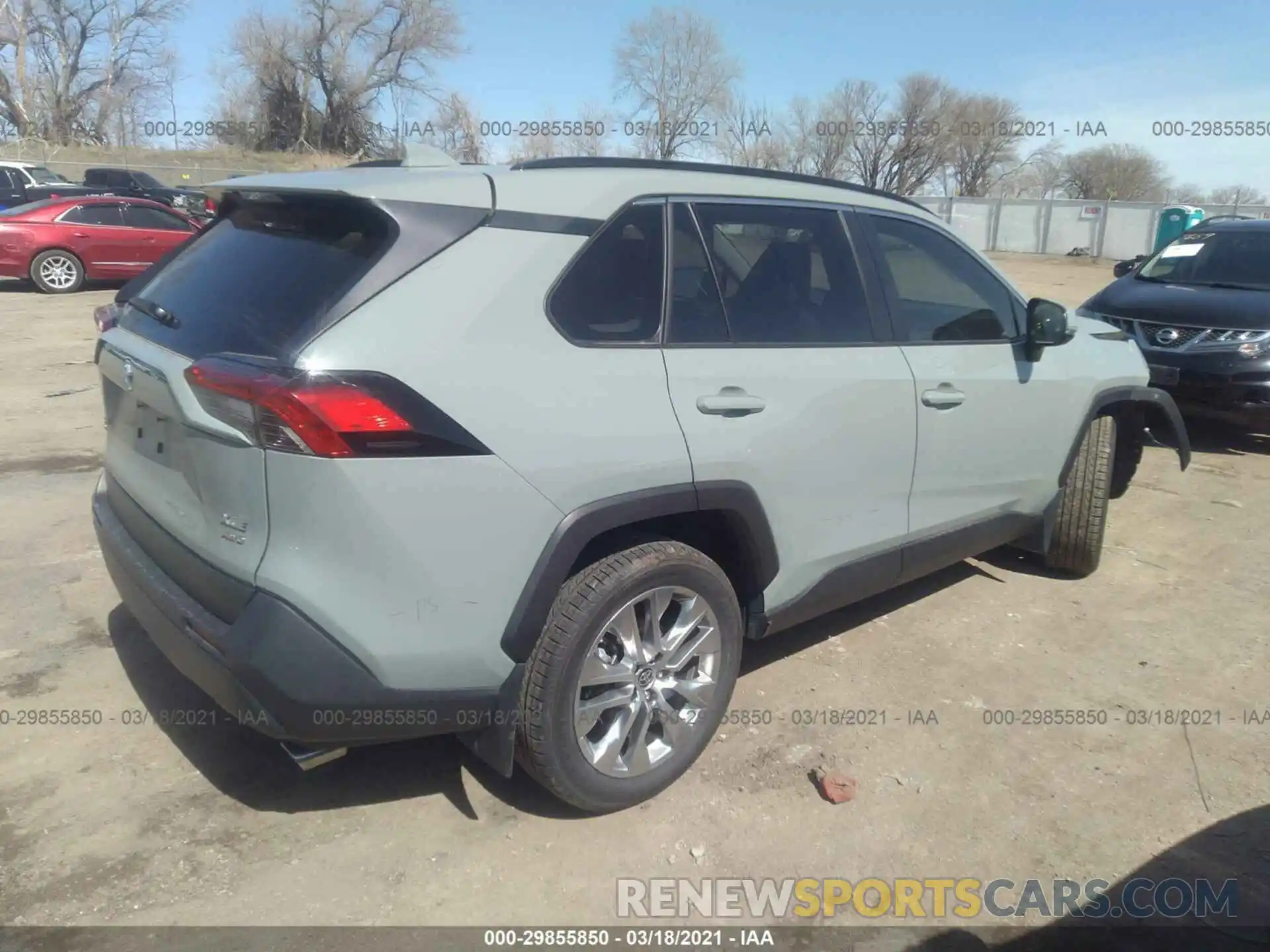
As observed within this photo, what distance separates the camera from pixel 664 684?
9.66 ft

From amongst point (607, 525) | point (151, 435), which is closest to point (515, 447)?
point (607, 525)

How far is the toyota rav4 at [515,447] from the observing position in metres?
2.29

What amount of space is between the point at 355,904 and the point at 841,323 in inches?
94.0

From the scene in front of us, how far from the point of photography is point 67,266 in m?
15.0

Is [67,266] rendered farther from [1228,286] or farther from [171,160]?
[171,160]

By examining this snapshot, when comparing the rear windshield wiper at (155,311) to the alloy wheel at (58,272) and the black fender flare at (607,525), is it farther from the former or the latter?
the alloy wheel at (58,272)

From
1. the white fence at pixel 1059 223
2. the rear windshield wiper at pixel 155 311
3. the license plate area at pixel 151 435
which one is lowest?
the white fence at pixel 1059 223

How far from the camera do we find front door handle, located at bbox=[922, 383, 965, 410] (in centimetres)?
357

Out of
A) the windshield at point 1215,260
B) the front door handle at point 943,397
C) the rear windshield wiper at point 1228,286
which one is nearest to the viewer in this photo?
the front door handle at point 943,397

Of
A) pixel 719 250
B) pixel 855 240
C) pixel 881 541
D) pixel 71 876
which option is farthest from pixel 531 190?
pixel 71 876

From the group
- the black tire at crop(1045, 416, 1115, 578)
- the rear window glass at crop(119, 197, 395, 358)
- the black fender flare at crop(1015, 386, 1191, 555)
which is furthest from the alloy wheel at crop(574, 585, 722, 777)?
the black tire at crop(1045, 416, 1115, 578)

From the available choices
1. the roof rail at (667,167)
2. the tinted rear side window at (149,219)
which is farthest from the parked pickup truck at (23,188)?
the roof rail at (667,167)

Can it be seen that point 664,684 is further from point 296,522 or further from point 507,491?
point 296,522

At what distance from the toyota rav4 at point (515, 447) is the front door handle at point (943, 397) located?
0.02 meters
